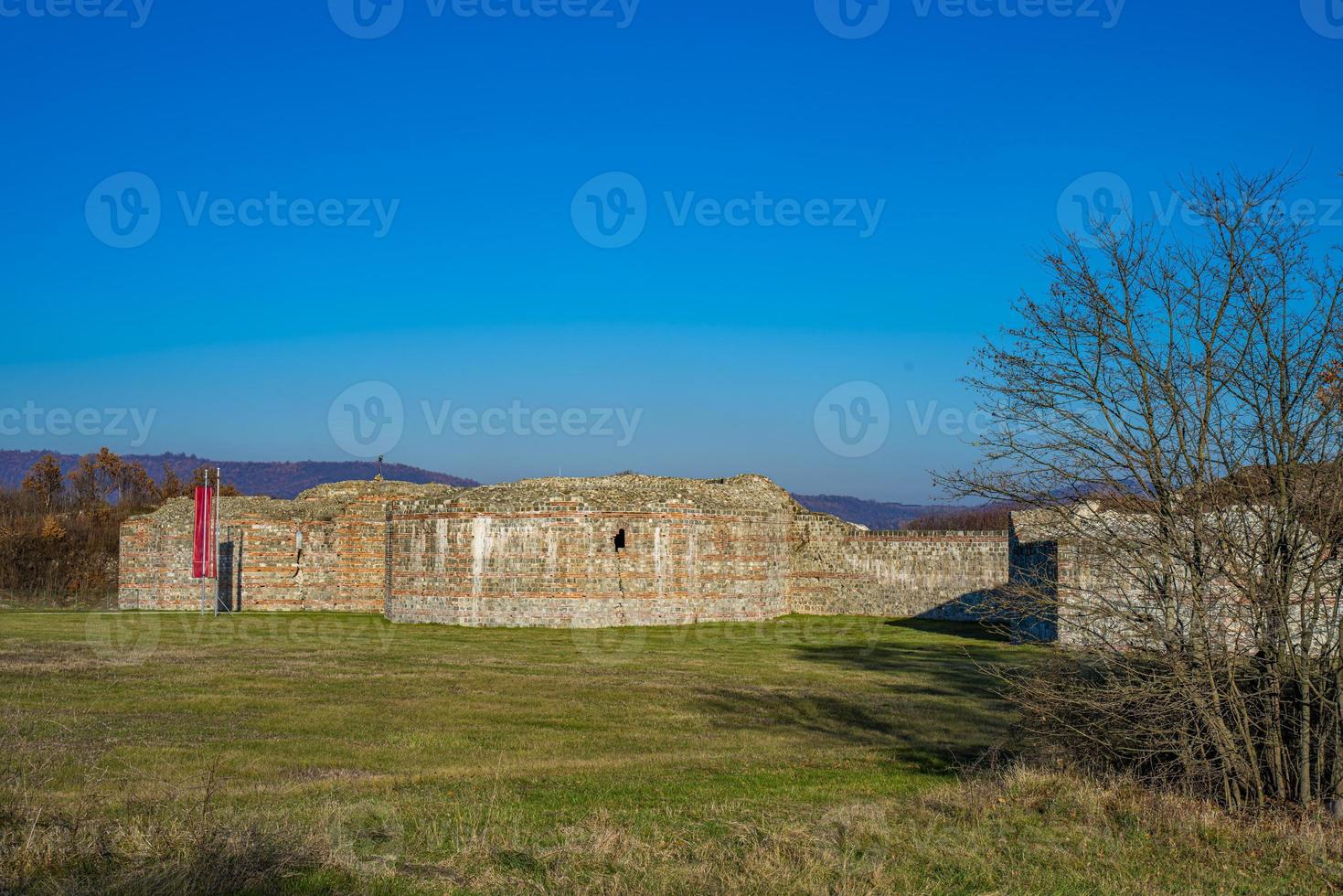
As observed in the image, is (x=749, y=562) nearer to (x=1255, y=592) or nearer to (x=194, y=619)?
(x=194, y=619)

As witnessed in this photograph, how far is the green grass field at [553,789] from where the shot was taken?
22.4 feet

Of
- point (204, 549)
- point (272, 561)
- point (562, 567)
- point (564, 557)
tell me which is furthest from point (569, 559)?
point (272, 561)

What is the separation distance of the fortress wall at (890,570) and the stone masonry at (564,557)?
4cm

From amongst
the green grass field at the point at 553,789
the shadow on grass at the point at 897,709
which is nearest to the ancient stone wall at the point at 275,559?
the green grass field at the point at 553,789

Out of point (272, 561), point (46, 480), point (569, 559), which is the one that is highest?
point (46, 480)

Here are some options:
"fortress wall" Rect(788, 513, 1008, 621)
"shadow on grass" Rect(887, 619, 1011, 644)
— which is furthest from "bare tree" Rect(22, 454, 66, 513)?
"shadow on grass" Rect(887, 619, 1011, 644)

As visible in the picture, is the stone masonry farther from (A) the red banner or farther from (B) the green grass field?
(B) the green grass field

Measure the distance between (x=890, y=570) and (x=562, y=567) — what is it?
11649mm

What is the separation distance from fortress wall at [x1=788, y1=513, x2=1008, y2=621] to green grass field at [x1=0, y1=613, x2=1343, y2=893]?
13.2 metres

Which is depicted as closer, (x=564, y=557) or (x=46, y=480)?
(x=564, y=557)

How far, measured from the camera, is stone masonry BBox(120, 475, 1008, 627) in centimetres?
2878

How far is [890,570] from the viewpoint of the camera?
115 ft

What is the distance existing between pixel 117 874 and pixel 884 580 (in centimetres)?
3043

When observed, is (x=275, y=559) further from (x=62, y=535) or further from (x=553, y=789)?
(x=553, y=789)
